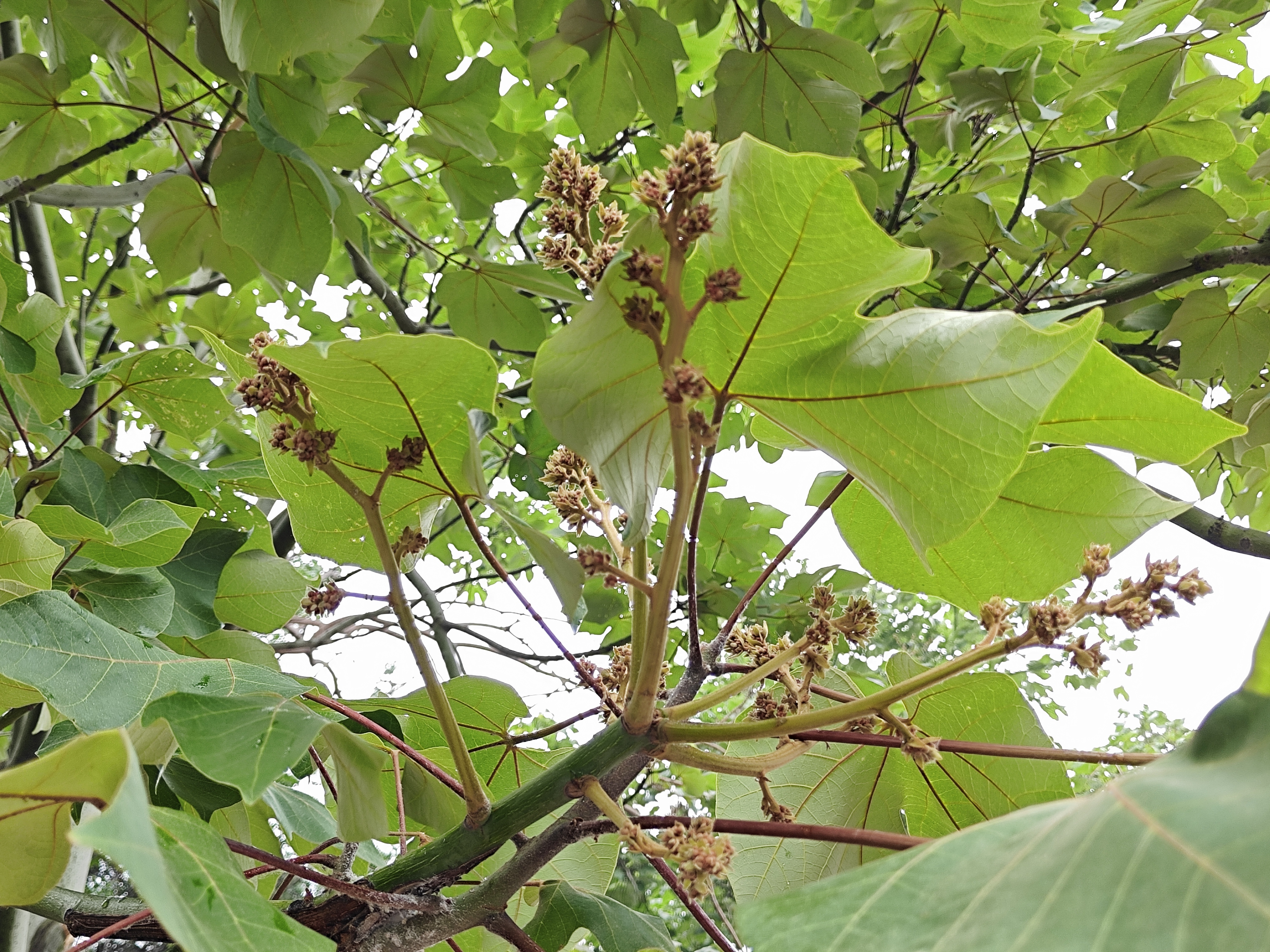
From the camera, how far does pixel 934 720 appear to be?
22.0 inches

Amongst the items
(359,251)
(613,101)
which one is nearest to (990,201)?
(613,101)

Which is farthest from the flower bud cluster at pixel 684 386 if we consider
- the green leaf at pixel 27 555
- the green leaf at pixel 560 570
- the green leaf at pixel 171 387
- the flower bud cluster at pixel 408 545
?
the green leaf at pixel 171 387

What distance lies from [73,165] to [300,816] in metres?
0.97

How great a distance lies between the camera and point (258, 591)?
755 mm

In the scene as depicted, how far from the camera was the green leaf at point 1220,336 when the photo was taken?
112 cm

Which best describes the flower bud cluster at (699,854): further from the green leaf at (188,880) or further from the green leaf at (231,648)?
the green leaf at (231,648)

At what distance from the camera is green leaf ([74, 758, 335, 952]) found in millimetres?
208

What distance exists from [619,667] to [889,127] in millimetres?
1333

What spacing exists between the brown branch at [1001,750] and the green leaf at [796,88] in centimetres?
86

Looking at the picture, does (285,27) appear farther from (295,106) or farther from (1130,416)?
(1130,416)

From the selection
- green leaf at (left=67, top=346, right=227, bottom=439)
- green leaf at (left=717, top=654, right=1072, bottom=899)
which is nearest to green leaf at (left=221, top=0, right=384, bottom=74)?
green leaf at (left=67, top=346, right=227, bottom=439)

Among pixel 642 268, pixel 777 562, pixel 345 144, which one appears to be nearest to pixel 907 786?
pixel 777 562

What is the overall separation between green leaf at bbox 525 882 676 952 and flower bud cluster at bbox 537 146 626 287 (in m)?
0.41

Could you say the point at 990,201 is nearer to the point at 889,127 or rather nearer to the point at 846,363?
the point at 889,127
